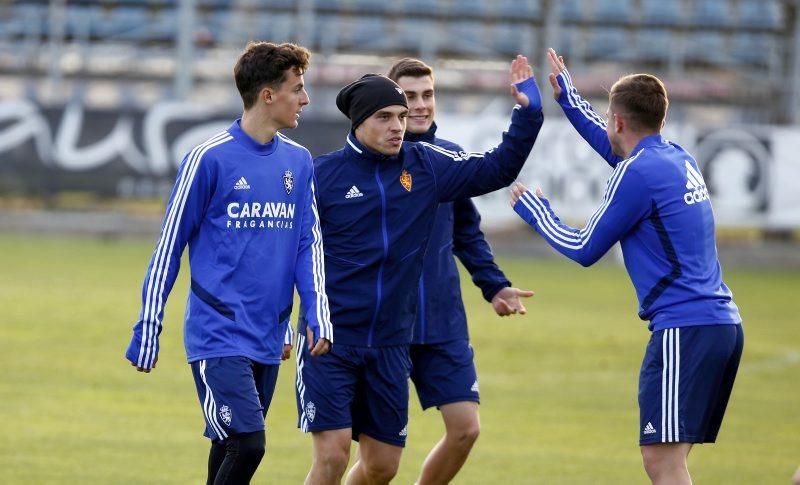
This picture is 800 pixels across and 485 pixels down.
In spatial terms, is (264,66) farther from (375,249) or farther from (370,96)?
(375,249)

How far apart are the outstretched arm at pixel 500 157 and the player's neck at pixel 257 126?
1027 mm

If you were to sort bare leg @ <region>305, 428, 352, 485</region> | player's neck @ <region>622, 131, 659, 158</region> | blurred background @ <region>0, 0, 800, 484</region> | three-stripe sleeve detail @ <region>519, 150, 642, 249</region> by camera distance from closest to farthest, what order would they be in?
three-stripe sleeve detail @ <region>519, 150, 642, 249</region>, player's neck @ <region>622, 131, 659, 158</region>, bare leg @ <region>305, 428, 352, 485</region>, blurred background @ <region>0, 0, 800, 484</region>

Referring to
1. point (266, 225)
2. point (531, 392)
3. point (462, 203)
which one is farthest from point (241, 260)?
point (531, 392)

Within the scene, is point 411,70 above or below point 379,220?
above

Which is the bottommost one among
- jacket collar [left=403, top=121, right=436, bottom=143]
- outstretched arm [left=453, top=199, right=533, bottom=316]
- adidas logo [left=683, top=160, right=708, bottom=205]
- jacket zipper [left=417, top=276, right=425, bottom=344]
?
jacket zipper [left=417, top=276, right=425, bottom=344]

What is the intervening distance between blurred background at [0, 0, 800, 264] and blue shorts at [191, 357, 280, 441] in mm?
20147

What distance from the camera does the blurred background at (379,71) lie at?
26750mm

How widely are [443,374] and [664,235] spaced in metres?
1.70

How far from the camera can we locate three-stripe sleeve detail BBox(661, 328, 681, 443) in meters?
6.07

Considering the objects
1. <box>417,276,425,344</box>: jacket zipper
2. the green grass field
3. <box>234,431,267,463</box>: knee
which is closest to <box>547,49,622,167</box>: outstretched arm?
<box>417,276,425,344</box>: jacket zipper

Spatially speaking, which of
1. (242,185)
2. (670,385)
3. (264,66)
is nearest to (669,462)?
(670,385)

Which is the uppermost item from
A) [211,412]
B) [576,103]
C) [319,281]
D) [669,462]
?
[576,103]

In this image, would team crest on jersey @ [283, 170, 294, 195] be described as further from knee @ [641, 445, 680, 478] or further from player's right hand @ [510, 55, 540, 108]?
knee @ [641, 445, 680, 478]

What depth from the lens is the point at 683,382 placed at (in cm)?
609
